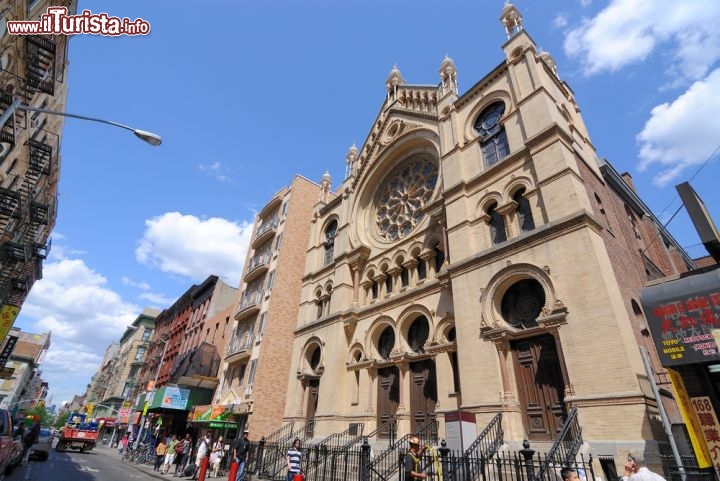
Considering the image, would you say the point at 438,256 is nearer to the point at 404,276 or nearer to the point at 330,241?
the point at 404,276

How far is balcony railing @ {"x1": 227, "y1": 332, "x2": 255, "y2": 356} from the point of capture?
27158 mm

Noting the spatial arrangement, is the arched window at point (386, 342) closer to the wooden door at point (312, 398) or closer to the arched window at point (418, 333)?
the arched window at point (418, 333)

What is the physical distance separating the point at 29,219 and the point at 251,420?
62.3 feet

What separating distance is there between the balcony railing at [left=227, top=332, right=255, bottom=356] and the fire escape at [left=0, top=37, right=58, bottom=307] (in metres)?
14.3

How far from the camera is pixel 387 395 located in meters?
18.6

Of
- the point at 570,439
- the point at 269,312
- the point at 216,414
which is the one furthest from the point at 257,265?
the point at 570,439

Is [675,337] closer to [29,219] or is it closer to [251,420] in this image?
[251,420]

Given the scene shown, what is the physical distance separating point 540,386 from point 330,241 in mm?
18642

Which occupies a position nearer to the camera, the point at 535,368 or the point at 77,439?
the point at 535,368

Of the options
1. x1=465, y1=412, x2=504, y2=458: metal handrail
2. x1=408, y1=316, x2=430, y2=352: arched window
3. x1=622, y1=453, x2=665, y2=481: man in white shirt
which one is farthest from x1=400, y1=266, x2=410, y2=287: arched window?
x1=622, y1=453, x2=665, y2=481: man in white shirt

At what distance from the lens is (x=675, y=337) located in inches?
386

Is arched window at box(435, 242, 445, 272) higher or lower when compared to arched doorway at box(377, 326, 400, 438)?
higher

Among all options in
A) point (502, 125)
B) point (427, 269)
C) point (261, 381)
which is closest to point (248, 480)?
point (261, 381)

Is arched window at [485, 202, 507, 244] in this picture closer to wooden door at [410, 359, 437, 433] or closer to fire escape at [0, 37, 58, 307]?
wooden door at [410, 359, 437, 433]
